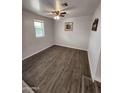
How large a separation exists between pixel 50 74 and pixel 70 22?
15.8ft

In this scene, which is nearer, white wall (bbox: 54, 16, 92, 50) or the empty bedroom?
the empty bedroom

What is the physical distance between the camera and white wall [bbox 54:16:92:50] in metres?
5.89

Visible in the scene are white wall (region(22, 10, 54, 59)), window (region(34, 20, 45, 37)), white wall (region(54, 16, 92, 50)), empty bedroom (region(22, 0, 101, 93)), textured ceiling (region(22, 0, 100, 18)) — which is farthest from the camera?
white wall (region(54, 16, 92, 50))

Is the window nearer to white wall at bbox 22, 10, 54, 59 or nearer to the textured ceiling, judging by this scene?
white wall at bbox 22, 10, 54, 59

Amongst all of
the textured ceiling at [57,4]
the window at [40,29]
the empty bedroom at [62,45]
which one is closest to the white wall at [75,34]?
the empty bedroom at [62,45]

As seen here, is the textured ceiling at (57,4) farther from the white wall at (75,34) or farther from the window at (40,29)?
the white wall at (75,34)

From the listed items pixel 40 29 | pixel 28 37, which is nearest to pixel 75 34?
pixel 40 29

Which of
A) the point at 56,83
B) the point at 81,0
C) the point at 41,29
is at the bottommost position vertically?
the point at 56,83

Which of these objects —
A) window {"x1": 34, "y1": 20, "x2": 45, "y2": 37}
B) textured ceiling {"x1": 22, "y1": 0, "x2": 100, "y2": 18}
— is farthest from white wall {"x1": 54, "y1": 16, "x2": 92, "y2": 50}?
textured ceiling {"x1": 22, "y1": 0, "x2": 100, "y2": 18}

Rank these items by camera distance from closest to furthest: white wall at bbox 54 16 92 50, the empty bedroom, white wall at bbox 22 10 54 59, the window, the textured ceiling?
the empty bedroom
the textured ceiling
white wall at bbox 22 10 54 59
the window
white wall at bbox 54 16 92 50
